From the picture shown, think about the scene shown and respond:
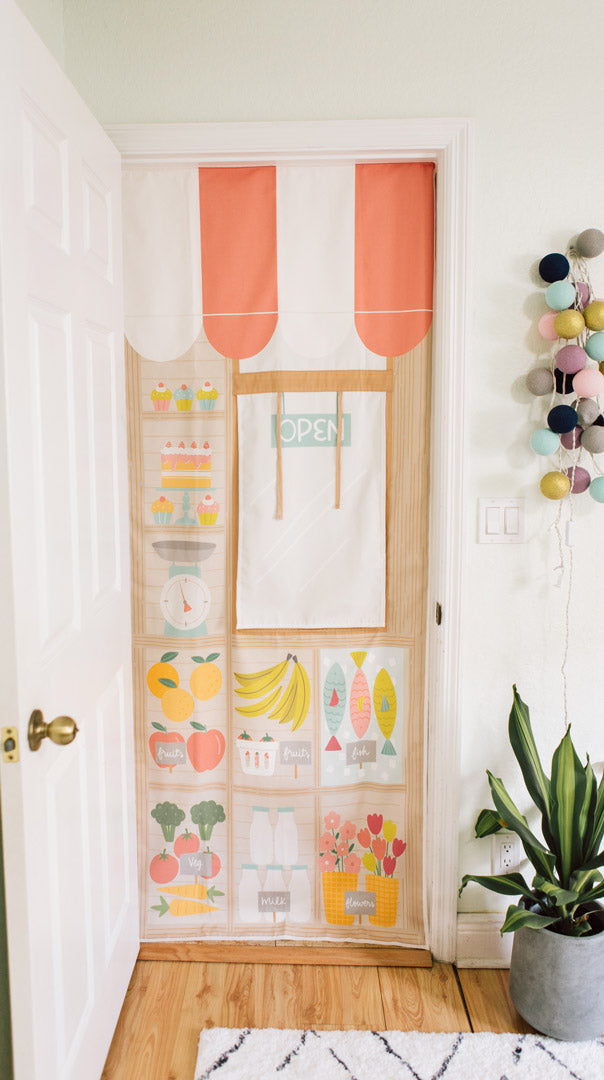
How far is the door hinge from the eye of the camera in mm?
1140

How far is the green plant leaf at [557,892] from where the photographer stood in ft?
5.35

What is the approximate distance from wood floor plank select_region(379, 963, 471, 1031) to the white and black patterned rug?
43 millimetres

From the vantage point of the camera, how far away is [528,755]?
5.86 ft

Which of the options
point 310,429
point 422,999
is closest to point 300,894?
point 422,999

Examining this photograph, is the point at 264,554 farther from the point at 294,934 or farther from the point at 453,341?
the point at 294,934

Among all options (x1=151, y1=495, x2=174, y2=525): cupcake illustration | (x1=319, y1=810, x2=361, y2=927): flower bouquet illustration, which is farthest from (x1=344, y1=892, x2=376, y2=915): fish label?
(x1=151, y1=495, x2=174, y2=525): cupcake illustration

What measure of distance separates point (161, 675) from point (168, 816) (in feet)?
1.32

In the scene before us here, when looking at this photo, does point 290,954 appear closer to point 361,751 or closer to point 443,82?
point 361,751

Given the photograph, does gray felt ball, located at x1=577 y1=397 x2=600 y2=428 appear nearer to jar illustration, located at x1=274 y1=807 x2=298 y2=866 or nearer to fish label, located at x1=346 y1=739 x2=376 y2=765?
fish label, located at x1=346 y1=739 x2=376 y2=765

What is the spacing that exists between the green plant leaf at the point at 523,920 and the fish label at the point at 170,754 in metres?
0.92

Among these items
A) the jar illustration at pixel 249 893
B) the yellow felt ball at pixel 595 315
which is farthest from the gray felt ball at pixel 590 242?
the jar illustration at pixel 249 893

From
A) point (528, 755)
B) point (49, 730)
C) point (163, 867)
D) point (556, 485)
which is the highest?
point (556, 485)

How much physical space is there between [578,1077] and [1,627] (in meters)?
1.60

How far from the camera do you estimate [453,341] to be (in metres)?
1.84
